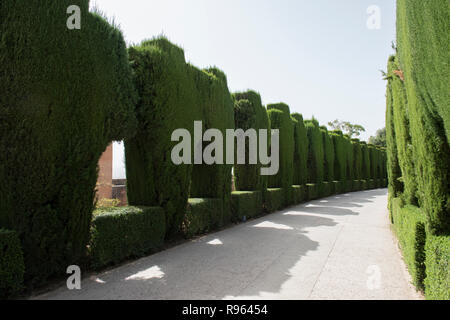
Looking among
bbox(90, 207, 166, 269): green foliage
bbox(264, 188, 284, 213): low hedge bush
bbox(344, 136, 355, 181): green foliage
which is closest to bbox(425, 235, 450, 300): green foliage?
bbox(90, 207, 166, 269): green foliage

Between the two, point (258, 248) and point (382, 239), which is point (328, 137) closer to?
point (382, 239)

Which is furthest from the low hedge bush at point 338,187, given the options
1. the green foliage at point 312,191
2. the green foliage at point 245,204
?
the green foliage at point 245,204

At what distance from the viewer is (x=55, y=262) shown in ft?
13.6

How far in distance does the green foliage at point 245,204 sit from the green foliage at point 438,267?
6.73 metres

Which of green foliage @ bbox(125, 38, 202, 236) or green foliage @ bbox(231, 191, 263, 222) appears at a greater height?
green foliage @ bbox(125, 38, 202, 236)

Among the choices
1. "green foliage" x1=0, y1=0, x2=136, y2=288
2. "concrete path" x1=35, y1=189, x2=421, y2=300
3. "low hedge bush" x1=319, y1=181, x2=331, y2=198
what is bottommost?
"concrete path" x1=35, y1=189, x2=421, y2=300

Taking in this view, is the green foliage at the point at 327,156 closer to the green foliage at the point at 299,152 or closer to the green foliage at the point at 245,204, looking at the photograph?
the green foliage at the point at 299,152

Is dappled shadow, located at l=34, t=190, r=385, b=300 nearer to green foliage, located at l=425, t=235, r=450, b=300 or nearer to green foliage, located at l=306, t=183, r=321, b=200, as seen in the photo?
green foliage, located at l=425, t=235, r=450, b=300

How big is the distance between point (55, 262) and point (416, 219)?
5240 millimetres

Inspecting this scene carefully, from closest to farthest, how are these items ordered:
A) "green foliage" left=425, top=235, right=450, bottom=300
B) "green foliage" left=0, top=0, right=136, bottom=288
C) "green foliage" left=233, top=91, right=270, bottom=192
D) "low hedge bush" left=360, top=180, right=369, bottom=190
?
"green foliage" left=425, top=235, right=450, bottom=300 → "green foliage" left=0, top=0, right=136, bottom=288 → "green foliage" left=233, top=91, right=270, bottom=192 → "low hedge bush" left=360, top=180, right=369, bottom=190

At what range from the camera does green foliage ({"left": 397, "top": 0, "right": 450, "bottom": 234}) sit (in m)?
2.36

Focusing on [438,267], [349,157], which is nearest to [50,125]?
[438,267]

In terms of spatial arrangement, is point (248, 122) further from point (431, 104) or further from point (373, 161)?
point (373, 161)

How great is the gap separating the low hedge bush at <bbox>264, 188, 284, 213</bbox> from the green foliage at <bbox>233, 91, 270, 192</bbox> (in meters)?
0.64
